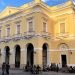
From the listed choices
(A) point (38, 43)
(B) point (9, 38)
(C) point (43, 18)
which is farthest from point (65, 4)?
(B) point (9, 38)

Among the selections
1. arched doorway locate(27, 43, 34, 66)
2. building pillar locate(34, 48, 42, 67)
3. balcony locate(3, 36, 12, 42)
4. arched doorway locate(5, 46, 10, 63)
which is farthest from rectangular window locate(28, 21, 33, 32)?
arched doorway locate(5, 46, 10, 63)

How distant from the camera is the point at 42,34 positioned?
107 feet

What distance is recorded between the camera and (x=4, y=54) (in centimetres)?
3975

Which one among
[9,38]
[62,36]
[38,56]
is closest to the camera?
[38,56]

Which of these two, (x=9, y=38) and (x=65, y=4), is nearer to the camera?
(x=65, y=4)

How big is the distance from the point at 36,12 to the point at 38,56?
7.81 m

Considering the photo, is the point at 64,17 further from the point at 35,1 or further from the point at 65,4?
the point at 35,1

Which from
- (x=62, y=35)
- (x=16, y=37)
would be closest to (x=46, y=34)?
(x=62, y=35)

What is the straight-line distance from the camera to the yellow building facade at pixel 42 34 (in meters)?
32.6

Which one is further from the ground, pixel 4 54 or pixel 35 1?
pixel 35 1

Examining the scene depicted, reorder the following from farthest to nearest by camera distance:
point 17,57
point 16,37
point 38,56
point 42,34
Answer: point 17,57 < point 16,37 < point 42,34 < point 38,56

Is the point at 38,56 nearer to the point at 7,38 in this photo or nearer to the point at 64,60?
the point at 64,60

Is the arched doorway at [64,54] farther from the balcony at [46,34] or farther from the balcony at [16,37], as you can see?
the balcony at [16,37]

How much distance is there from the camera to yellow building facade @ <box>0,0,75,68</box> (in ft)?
107
